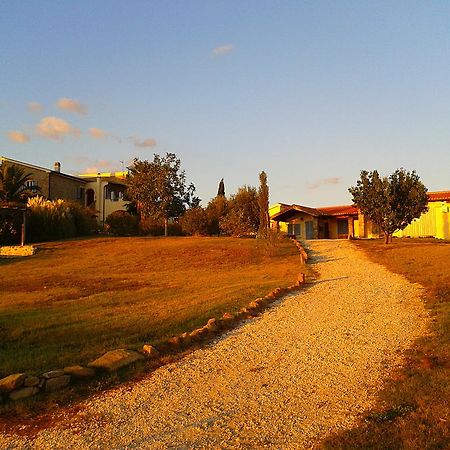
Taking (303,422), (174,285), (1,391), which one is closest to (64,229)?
(174,285)

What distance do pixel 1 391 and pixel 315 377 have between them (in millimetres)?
4353

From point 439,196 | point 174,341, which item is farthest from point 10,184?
point 439,196

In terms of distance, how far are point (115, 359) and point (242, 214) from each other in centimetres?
3318

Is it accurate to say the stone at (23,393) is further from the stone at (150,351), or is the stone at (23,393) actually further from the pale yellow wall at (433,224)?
the pale yellow wall at (433,224)

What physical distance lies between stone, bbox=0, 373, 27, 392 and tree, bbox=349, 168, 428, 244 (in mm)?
26033

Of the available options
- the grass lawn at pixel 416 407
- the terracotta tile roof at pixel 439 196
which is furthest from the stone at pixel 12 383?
the terracotta tile roof at pixel 439 196

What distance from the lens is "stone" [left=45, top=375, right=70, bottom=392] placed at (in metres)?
6.45

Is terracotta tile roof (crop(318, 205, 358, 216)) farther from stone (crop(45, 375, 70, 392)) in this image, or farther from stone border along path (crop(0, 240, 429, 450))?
stone (crop(45, 375, 70, 392))

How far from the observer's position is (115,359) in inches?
291

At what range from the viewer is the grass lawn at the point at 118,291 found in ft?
29.5

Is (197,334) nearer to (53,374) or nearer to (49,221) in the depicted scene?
(53,374)

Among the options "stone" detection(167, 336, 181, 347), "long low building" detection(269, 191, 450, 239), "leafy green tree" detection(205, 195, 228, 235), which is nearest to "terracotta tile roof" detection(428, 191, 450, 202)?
"long low building" detection(269, 191, 450, 239)

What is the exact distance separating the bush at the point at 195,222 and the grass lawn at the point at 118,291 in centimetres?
1012

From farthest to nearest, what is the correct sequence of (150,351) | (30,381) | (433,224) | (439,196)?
(439,196)
(433,224)
(150,351)
(30,381)
